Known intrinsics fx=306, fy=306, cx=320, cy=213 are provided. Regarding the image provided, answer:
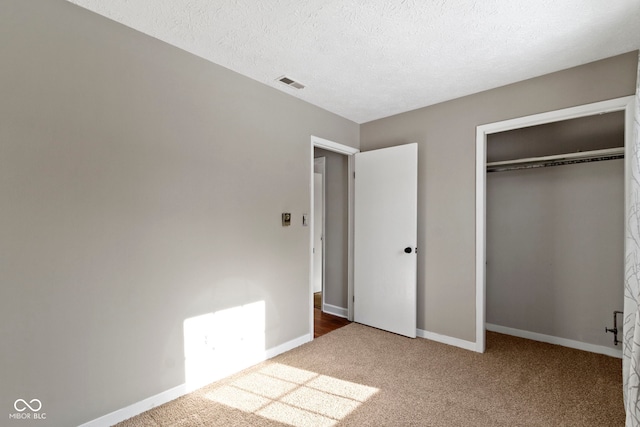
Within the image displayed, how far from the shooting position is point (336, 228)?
13.6ft

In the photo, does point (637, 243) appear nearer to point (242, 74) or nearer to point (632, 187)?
point (632, 187)

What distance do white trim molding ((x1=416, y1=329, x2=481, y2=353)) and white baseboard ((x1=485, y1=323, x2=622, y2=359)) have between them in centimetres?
74

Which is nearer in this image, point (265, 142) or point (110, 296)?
point (110, 296)

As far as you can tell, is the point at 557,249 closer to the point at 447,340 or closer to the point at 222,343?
the point at 447,340

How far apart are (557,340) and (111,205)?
4118mm

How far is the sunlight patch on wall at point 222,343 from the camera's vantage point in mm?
2260

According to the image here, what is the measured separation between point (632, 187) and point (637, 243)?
36cm

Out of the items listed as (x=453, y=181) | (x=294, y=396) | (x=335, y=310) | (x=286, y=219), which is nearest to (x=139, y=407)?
(x=294, y=396)

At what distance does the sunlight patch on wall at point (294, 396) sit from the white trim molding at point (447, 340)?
1246 millimetres

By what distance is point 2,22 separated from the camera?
1547mm

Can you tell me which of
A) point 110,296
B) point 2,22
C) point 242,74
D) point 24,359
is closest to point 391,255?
point 242,74

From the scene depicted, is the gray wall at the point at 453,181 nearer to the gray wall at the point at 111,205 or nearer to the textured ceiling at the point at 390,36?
the textured ceiling at the point at 390,36

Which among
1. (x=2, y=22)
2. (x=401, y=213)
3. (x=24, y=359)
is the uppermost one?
(x=2, y=22)

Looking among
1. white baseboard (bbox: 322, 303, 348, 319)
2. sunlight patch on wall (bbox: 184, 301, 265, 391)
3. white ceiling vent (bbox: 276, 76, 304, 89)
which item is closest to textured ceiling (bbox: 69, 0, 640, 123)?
white ceiling vent (bbox: 276, 76, 304, 89)
